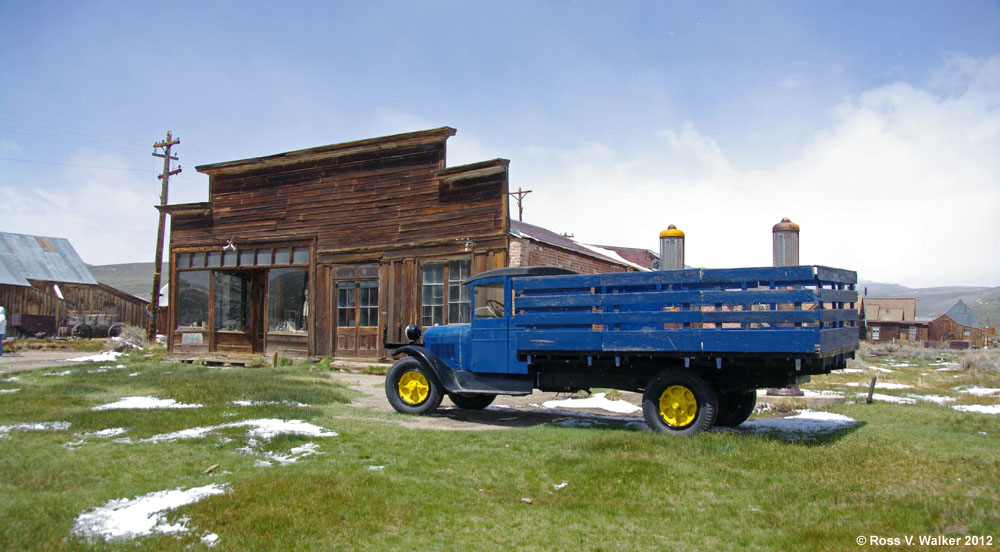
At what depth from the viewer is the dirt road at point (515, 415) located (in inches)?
369

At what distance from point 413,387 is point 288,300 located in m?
11.5

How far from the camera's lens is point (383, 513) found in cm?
492

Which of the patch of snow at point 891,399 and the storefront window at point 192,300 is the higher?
the storefront window at point 192,300

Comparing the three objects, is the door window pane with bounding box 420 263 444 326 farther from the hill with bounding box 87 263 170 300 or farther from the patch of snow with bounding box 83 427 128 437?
the hill with bounding box 87 263 170 300

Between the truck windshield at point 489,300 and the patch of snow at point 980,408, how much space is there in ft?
25.9

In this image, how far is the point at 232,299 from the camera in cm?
2203

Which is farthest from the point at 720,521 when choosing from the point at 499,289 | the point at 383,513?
the point at 499,289

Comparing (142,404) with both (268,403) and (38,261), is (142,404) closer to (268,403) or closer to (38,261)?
(268,403)

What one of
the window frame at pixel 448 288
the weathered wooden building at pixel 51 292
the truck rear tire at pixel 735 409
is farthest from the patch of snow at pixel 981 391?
the weathered wooden building at pixel 51 292

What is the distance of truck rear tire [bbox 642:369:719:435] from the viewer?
788cm

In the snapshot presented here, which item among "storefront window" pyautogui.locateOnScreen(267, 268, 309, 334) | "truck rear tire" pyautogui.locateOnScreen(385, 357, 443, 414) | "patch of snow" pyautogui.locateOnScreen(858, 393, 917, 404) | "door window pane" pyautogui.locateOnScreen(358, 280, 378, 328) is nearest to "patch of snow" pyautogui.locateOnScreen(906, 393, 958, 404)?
"patch of snow" pyautogui.locateOnScreen(858, 393, 917, 404)

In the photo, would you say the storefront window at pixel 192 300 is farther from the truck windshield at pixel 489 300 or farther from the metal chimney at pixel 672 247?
the metal chimney at pixel 672 247

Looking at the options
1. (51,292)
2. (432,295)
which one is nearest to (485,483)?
(432,295)

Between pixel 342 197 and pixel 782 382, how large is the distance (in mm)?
15025
